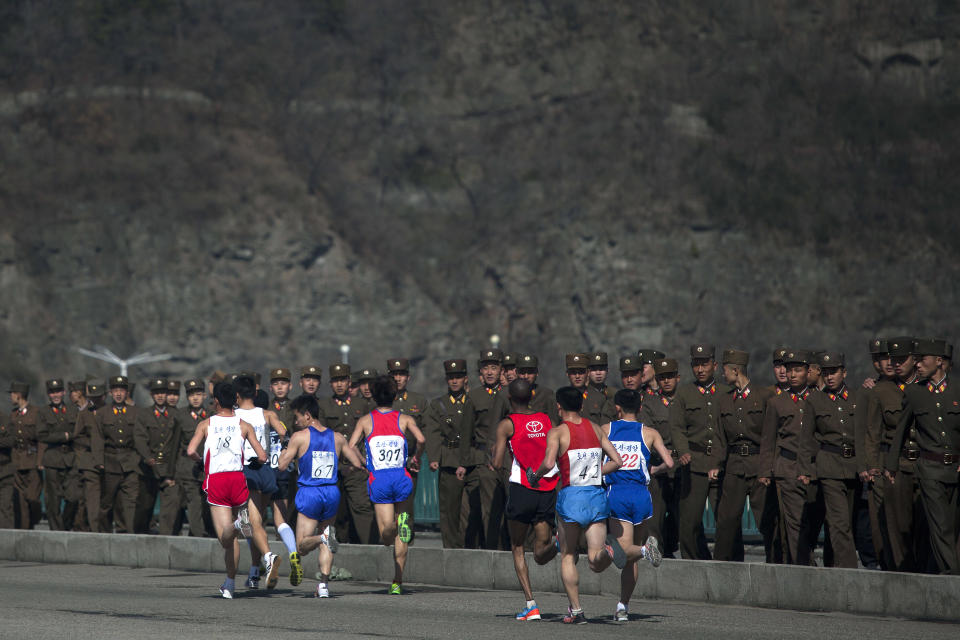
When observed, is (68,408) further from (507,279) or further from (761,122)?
(761,122)

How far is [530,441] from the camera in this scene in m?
12.6

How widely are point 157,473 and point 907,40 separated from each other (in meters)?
98.1

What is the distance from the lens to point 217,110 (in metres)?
112

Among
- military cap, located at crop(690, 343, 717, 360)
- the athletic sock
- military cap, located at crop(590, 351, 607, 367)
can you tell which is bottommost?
the athletic sock

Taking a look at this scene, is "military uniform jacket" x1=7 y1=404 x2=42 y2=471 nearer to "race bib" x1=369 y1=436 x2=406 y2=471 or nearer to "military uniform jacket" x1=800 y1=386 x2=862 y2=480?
"race bib" x1=369 y1=436 x2=406 y2=471

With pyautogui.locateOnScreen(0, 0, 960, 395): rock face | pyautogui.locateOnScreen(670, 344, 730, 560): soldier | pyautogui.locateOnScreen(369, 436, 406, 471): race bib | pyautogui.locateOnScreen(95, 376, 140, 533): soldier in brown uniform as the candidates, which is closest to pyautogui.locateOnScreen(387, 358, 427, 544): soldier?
pyautogui.locateOnScreen(670, 344, 730, 560): soldier

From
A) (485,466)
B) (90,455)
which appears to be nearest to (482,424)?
(485,466)

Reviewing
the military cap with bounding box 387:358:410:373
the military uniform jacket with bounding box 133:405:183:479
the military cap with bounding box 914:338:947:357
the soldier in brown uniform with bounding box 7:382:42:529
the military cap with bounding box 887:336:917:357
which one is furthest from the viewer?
the soldier in brown uniform with bounding box 7:382:42:529

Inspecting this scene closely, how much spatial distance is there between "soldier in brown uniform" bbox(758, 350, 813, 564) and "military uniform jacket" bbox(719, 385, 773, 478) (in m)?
0.27

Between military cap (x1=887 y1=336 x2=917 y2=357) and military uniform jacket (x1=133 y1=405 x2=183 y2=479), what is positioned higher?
military cap (x1=887 y1=336 x2=917 y2=357)

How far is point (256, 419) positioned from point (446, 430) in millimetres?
3700

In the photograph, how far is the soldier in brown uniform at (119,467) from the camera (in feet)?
69.0

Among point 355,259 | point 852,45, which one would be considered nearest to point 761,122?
point 852,45

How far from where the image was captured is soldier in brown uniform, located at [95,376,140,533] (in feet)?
69.0
